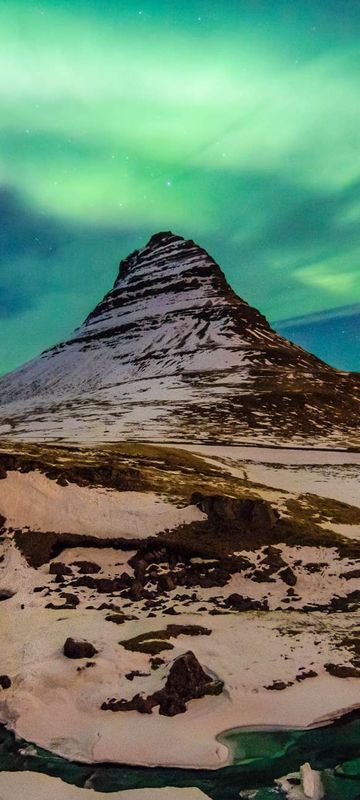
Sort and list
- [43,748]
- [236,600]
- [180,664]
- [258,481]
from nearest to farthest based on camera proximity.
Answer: [43,748]
[180,664]
[236,600]
[258,481]

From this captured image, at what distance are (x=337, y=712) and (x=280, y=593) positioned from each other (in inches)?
447

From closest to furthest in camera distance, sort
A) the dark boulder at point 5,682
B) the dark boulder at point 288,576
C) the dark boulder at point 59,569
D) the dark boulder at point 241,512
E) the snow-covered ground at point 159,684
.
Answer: the snow-covered ground at point 159,684 → the dark boulder at point 5,682 → the dark boulder at point 288,576 → the dark boulder at point 59,569 → the dark boulder at point 241,512

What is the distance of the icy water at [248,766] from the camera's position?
48.7 ft

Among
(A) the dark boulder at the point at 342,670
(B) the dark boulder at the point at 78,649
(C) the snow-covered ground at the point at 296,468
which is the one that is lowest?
(A) the dark boulder at the point at 342,670

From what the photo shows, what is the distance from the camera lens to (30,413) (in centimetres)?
17675

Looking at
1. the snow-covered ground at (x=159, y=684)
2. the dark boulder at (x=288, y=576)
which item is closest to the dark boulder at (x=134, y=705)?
the snow-covered ground at (x=159, y=684)

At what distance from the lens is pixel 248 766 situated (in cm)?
1578

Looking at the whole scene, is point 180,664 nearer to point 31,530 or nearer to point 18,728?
point 18,728

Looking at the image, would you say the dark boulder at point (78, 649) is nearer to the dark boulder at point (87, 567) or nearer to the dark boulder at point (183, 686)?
the dark boulder at point (183, 686)

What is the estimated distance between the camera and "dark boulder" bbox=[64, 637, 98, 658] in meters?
21.8

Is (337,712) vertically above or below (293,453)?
below

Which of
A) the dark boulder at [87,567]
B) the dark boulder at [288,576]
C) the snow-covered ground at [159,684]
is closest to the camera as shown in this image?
the snow-covered ground at [159,684]

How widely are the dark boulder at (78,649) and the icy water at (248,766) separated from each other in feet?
14.2

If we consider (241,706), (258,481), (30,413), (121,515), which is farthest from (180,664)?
(30,413)
